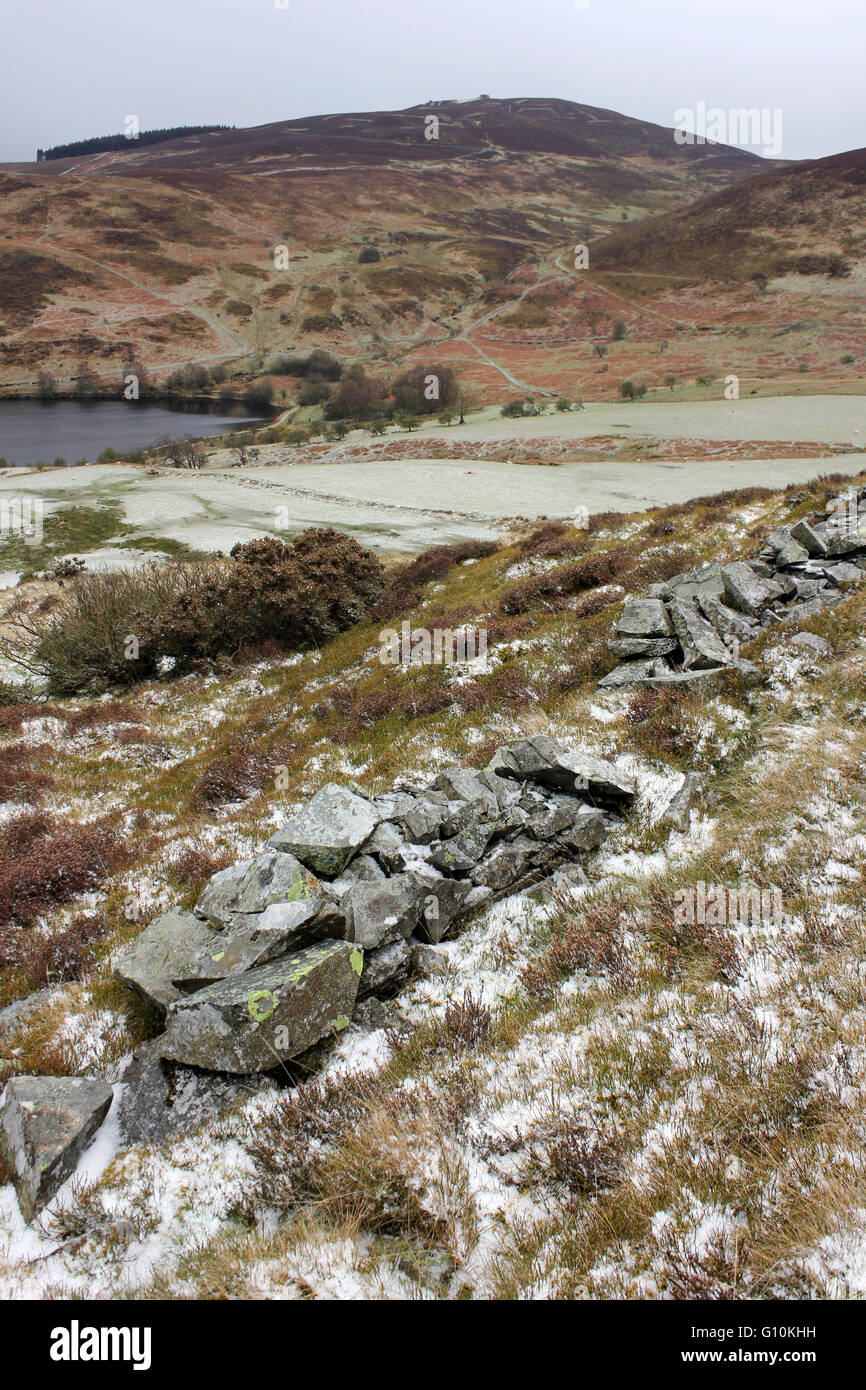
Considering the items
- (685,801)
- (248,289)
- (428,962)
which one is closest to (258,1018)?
(428,962)

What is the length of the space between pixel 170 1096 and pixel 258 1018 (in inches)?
33.6

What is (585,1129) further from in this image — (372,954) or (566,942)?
(372,954)

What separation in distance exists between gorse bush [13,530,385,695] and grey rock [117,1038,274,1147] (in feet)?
55.2

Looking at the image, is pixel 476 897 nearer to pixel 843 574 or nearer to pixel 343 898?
pixel 343 898

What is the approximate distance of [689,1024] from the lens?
4652 mm

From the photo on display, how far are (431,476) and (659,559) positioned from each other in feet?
123

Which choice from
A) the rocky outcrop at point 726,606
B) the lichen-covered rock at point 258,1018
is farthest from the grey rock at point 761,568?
the lichen-covered rock at point 258,1018

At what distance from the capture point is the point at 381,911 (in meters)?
6.29

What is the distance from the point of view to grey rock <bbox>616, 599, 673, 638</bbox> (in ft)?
39.7

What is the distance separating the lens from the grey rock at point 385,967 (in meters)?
5.83

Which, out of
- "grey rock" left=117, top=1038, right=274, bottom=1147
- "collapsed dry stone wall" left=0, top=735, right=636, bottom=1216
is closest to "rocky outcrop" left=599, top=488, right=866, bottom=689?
"collapsed dry stone wall" left=0, top=735, right=636, bottom=1216

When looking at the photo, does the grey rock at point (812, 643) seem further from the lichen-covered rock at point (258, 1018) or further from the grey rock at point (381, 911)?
the lichen-covered rock at point (258, 1018)

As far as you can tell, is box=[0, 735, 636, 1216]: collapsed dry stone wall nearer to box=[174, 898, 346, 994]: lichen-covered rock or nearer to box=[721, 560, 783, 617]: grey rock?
box=[174, 898, 346, 994]: lichen-covered rock

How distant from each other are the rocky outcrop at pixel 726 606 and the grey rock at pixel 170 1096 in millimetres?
8248
